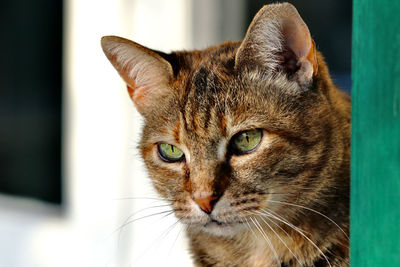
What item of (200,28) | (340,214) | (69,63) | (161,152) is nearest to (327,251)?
(340,214)

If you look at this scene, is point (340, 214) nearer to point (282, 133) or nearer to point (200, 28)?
point (282, 133)

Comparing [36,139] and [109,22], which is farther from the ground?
[109,22]

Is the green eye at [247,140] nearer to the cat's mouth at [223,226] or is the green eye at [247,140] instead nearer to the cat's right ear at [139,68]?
the cat's mouth at [223,226]

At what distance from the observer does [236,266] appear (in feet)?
4.70

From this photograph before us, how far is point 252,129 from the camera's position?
1.30 metres

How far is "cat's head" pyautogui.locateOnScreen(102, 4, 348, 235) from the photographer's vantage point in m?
1.25

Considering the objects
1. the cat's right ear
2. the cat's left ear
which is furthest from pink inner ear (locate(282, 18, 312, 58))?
the cat's right ear

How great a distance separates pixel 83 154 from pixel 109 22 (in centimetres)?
73

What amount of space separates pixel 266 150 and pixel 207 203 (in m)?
0.18

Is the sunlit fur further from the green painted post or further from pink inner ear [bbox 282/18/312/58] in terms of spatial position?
the green painted post

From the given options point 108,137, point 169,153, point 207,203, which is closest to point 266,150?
point 207,203

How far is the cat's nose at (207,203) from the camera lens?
4.08 ft

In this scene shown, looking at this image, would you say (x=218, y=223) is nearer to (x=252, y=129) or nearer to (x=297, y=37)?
(x=252, y=129)

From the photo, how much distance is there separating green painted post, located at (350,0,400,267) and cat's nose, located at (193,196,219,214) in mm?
445
